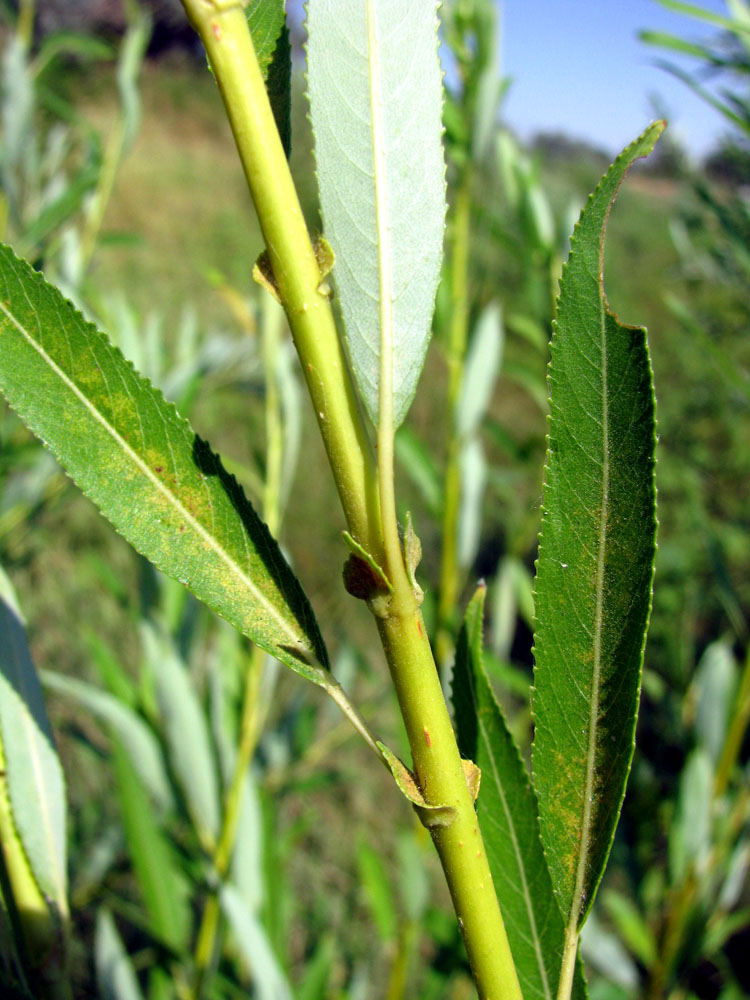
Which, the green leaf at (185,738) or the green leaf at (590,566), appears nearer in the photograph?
the green leaf at (590,566)

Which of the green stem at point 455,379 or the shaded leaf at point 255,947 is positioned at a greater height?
the green stem at point 455,379

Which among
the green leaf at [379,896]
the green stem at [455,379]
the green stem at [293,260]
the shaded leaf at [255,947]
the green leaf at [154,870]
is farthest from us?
the green leaf at [379,896]

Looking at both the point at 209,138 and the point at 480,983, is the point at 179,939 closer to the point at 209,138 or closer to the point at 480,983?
the point at 480,983

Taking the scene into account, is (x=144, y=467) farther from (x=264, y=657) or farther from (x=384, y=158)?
(x=264, y=657)

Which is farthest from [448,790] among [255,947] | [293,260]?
[255,947]

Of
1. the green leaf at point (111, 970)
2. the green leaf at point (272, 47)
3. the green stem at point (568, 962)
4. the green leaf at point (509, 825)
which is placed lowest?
the green leaf at point (111, 970)

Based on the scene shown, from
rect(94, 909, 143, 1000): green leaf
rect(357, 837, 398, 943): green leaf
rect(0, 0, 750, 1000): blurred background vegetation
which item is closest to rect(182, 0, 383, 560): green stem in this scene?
rect(0, 0, 750, 1000): blurred background vegetation

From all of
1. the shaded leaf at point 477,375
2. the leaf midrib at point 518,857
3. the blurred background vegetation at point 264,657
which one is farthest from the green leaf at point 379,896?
the leaf midrib at point 518,857

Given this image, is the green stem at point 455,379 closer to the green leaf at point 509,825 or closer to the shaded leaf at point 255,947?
the shaded leaf at point 255,947
